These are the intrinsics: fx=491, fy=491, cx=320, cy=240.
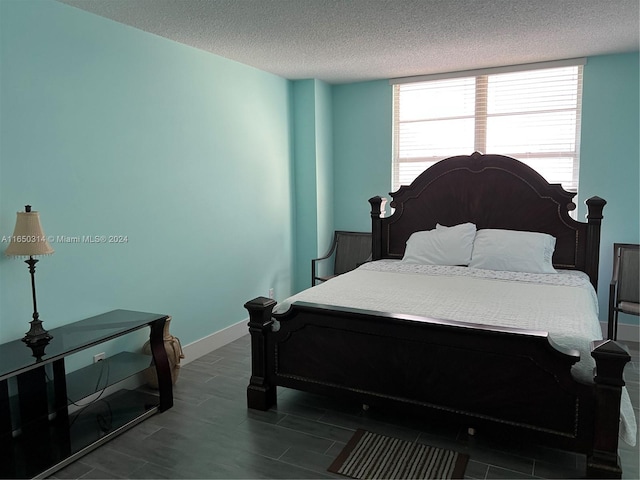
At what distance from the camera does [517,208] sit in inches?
161

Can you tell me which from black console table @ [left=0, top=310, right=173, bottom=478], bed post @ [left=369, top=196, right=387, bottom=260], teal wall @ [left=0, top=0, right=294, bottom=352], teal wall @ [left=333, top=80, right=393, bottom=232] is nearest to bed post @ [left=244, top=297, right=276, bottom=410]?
black console table @ [left=0, top=310, right=173, bottom=478]

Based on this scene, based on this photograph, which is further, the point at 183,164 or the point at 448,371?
the point at 183,164

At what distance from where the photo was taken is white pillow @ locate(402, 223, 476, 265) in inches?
158

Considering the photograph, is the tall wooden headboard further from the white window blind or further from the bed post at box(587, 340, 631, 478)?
the bed post at box(587, 340, 631, 478)

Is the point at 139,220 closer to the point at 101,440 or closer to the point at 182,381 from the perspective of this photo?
the point at 182,381

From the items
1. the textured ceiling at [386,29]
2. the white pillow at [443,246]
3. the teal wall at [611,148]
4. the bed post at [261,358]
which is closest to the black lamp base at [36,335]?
the bed post at [261,358]

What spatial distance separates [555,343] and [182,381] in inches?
93.4

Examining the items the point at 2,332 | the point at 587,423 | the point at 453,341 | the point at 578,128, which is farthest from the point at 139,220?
the point at 578,128

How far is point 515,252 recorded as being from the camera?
3.80 m

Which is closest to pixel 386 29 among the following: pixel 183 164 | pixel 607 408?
pixel 183 164

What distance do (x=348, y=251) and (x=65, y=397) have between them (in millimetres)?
3067

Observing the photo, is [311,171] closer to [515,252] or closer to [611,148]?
[515,252]

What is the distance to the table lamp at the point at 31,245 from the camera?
241cm

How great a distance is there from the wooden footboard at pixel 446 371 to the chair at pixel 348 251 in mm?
2126
